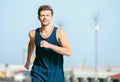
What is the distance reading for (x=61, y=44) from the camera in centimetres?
695

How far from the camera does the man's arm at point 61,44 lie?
6762 mm

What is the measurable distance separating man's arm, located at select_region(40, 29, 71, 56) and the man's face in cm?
20

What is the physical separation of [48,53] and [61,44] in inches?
7.9

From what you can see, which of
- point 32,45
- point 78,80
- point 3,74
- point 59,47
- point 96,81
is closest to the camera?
point 59,47

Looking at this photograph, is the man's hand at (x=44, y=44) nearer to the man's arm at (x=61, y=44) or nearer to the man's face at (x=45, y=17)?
the man's arm at (x=61, y=44)

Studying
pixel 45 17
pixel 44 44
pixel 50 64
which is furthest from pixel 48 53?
pixel 45 17

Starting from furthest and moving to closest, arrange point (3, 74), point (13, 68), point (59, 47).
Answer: point (13, 68) < point (3, 74) < point (59, 47)

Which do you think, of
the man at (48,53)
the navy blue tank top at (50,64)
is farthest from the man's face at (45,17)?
the navy blue tank top at (50,64)

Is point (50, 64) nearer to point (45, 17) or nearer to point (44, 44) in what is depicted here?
point (44, 44)

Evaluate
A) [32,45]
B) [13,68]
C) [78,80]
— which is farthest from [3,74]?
[32,45]

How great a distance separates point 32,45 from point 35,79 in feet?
1.80

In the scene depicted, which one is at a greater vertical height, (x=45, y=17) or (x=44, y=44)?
(x=45, y=17)

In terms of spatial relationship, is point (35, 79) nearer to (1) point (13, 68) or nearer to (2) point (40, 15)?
(2) point (40, 15)

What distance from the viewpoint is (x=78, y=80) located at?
20.4 metres
